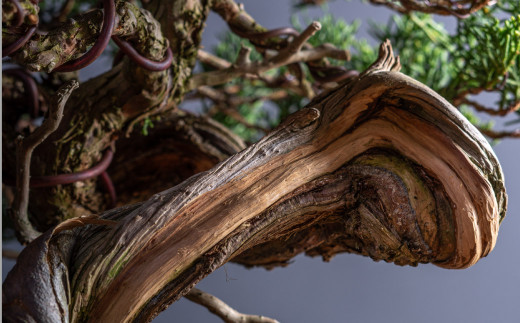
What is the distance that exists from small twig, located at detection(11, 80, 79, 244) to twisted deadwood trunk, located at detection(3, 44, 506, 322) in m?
0.08

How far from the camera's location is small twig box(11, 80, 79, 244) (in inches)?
16.9

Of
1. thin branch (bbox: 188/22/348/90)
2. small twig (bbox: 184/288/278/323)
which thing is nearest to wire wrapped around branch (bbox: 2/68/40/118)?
thin branch (bbox: 188/22/348/90)

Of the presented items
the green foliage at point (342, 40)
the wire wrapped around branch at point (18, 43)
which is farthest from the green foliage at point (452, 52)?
the wire wrapped around branch at point (18, 43)

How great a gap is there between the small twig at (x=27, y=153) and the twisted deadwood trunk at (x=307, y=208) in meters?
0.08

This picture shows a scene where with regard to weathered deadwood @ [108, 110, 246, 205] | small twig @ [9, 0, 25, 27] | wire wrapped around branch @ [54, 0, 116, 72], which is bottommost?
small twig @ [9, 0, 25, 27]

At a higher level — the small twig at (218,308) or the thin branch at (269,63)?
the thin branch at (269,63)

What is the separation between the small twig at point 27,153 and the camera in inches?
16.9

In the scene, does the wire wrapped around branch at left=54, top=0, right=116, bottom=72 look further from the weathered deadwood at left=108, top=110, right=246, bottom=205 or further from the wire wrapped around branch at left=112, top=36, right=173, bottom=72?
the weathered deadwood at left=108, top=110, right=246, bottom=205

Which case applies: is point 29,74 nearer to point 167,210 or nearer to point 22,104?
point 22,104

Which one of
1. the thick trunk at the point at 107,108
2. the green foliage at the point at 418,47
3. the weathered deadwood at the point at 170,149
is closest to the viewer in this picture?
the thick trunk at the point at 107,108

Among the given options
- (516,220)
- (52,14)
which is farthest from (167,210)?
(516,220)

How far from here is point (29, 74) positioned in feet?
2.42

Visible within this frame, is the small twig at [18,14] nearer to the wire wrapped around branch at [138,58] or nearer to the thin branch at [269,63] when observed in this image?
the wire wrapped around branch at [138,58]

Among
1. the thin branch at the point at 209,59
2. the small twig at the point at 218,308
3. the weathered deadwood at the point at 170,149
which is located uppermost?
the thin branch at the point at 209,59
